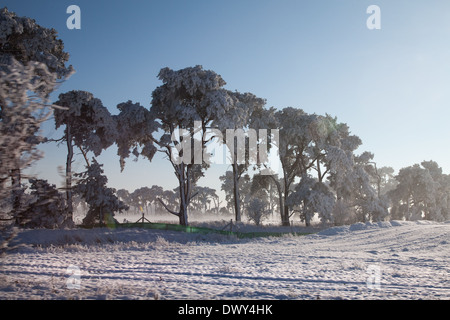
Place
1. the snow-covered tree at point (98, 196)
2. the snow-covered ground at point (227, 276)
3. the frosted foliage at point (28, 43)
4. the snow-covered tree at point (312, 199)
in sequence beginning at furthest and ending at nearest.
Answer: the snow-covered tree at point (312, 199), the snow-covered tree at point (98, 196), the frosted foliage at point (28, 43), the snow-covered ground at point (227, 276)

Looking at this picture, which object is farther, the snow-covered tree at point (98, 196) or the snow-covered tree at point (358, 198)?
the snow-covered tree at point (358, 198)

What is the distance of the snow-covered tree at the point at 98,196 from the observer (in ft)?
87.7

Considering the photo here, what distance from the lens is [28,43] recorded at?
2369cm

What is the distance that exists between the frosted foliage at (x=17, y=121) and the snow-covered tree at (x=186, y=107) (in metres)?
21.8

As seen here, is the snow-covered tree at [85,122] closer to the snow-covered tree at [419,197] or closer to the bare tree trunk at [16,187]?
the bare tree trunk at [16,187]

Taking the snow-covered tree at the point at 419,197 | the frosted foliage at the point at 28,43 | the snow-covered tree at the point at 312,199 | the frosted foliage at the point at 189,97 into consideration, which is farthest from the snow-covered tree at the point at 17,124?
the snow-covered tree at the point at 419,197

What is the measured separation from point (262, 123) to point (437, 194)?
3065cm

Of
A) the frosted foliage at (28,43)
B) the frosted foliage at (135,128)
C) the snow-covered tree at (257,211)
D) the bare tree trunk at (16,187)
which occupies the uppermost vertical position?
the frosted foliage at (28,43)

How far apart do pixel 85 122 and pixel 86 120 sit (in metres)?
0.52

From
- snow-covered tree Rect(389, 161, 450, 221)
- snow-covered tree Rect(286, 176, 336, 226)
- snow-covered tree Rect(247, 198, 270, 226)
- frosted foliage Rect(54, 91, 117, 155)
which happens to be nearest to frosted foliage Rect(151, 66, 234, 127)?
frosted foliage Rect(54, 91, 117, 155)

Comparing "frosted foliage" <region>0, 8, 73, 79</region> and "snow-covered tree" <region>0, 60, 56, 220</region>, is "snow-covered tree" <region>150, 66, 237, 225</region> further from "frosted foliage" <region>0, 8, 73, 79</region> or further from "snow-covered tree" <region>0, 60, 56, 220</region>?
"snow-covered tree" <region>0, 60, 56, 220</region>

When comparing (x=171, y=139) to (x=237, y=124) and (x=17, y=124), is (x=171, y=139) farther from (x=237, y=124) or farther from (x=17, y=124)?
(x=17, y=124)

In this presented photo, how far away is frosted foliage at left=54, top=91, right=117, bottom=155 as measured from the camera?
2719 cm
